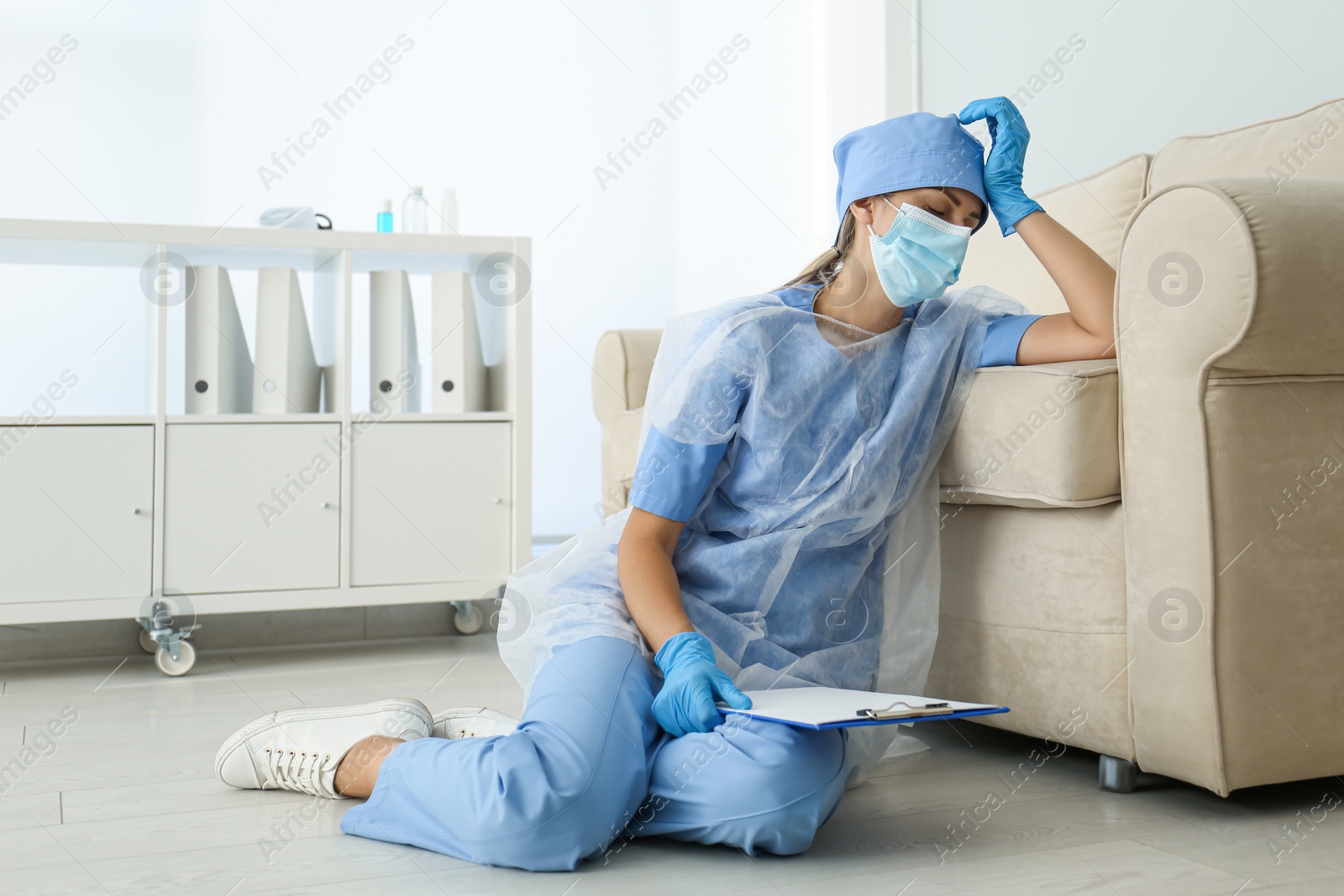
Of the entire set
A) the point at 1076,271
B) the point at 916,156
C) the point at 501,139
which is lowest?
the point at 1076,271

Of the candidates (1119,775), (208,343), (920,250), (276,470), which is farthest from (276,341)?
(1119,775)

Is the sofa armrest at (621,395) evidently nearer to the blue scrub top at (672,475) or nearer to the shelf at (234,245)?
the shelf at (234,245)

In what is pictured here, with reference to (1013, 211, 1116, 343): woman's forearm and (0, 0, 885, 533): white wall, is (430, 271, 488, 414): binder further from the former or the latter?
(1013, 211, 1116, 343): woman's forearm

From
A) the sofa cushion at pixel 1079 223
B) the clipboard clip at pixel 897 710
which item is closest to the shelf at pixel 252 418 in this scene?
the sofa cushion at pixel 1079 223

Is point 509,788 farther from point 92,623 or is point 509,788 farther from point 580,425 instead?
point 580,425

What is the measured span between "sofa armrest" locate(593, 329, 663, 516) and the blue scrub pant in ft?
3.08

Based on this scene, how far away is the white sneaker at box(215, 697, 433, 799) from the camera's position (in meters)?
1.19

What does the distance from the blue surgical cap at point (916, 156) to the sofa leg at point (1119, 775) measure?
0.65 meters

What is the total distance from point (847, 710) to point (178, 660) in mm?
1496

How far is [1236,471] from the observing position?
3.44 ft

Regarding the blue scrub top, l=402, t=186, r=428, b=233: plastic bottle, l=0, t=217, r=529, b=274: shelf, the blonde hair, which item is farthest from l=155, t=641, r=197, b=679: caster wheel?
the blonde hair

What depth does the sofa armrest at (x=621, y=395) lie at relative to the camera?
1.98 meters

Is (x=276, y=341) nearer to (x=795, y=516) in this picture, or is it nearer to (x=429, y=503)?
(x=429, y=503)

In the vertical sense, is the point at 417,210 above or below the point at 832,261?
above
